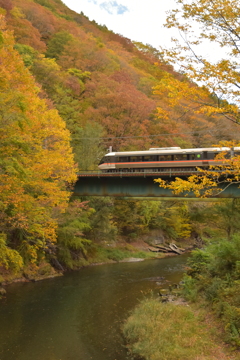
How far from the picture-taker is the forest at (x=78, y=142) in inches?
484

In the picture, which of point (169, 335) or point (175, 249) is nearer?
point (169, 335)

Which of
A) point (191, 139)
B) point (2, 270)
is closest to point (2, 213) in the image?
point (2, 270)

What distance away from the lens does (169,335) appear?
11.3 meters

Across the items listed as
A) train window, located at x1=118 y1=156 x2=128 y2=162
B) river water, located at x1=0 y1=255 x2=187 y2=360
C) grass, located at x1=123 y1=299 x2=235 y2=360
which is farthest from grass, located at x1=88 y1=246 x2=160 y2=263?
grass, located at x1=123 y1=299 x2=235 y2=360

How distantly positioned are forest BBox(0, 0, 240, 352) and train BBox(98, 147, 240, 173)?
9.88ft

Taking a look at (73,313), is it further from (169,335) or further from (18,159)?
(18,159)

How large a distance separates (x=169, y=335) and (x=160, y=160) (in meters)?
19.6

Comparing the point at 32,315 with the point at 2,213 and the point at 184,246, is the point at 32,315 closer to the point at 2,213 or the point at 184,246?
the point at 2,213

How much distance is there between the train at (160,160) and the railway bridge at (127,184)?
286 cm

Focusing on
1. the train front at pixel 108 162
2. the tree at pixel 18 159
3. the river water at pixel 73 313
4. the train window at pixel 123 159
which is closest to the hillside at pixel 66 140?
the tree at pixel 18 159

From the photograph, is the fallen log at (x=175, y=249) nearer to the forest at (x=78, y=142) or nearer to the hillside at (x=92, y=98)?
the forest at (x=78, y=142)

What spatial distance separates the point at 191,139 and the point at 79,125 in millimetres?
24743

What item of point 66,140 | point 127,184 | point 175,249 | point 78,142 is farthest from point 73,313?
point 175,249

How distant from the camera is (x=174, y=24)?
347 inches
